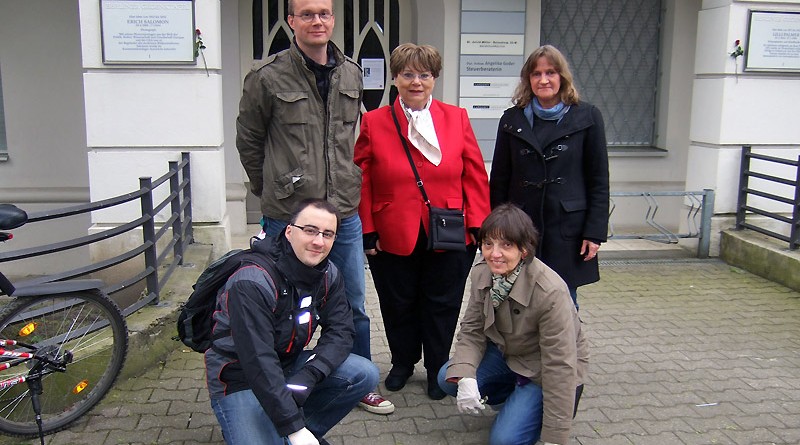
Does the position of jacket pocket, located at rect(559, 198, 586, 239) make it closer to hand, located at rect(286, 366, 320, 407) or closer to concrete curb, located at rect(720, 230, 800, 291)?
hand, located at rect(286, 366, 320, 407)

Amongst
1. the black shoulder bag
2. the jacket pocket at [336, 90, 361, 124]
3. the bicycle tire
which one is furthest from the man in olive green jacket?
the bicycle tire

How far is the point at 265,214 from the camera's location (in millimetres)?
3645

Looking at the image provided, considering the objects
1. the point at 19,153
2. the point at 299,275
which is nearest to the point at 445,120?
the point at 299,275

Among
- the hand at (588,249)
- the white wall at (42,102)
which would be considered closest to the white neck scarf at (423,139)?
the hand at (588,249)

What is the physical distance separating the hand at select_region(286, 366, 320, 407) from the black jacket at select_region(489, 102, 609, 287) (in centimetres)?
151

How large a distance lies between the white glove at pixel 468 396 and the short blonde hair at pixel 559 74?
1492mm

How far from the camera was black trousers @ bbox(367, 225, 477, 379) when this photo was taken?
3.94 metres

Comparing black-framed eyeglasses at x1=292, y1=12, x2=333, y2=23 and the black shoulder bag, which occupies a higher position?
black-framed eyeglasses at x1=292, y1=12, x2=333, y2=23

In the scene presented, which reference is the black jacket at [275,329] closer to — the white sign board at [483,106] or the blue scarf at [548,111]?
the blue scarf at [548,111]

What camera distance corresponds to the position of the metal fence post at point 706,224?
7.02 metres

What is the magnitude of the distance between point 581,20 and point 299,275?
598 cm

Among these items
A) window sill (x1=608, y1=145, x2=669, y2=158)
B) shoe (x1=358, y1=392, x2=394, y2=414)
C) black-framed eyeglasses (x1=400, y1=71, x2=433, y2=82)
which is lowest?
shoe (x1=358, y1=392, x2=394, y2=414)

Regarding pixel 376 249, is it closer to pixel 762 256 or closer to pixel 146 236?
pixel 146 236

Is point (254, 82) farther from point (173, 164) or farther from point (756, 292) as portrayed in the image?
point (756, 292)
